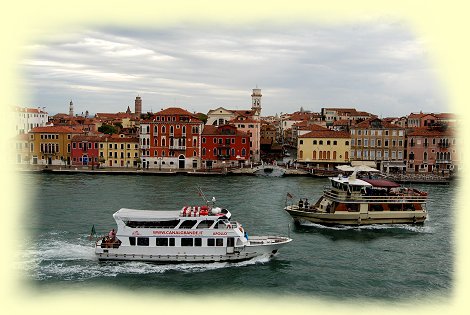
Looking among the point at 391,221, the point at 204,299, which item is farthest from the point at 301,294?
the point at 391,221

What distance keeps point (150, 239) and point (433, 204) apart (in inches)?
843

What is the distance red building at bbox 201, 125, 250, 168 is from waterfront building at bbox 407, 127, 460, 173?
16.5 meters

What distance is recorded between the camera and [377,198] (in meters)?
25.7

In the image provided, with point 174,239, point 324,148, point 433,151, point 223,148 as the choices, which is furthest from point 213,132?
point 174,239

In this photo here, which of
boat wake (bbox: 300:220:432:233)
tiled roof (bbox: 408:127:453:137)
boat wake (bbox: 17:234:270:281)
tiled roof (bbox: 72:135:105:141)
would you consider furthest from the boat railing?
tiled roof (bbox: 72:135:105:141)

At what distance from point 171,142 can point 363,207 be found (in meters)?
29.3

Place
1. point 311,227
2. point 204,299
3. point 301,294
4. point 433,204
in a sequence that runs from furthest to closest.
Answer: point 433,204
point 311,227
point 301,294
point 204,299

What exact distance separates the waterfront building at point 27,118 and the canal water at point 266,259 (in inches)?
1256

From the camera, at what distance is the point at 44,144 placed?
52.9 meters

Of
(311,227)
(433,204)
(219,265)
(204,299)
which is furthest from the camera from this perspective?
(433,204)

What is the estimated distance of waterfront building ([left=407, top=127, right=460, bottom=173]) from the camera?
1988 inches

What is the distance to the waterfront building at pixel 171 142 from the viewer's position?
51719 mm

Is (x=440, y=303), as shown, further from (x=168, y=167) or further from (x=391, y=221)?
(x=168, y=167)

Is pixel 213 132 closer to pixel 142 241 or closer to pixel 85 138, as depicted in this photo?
pixel 85 138
